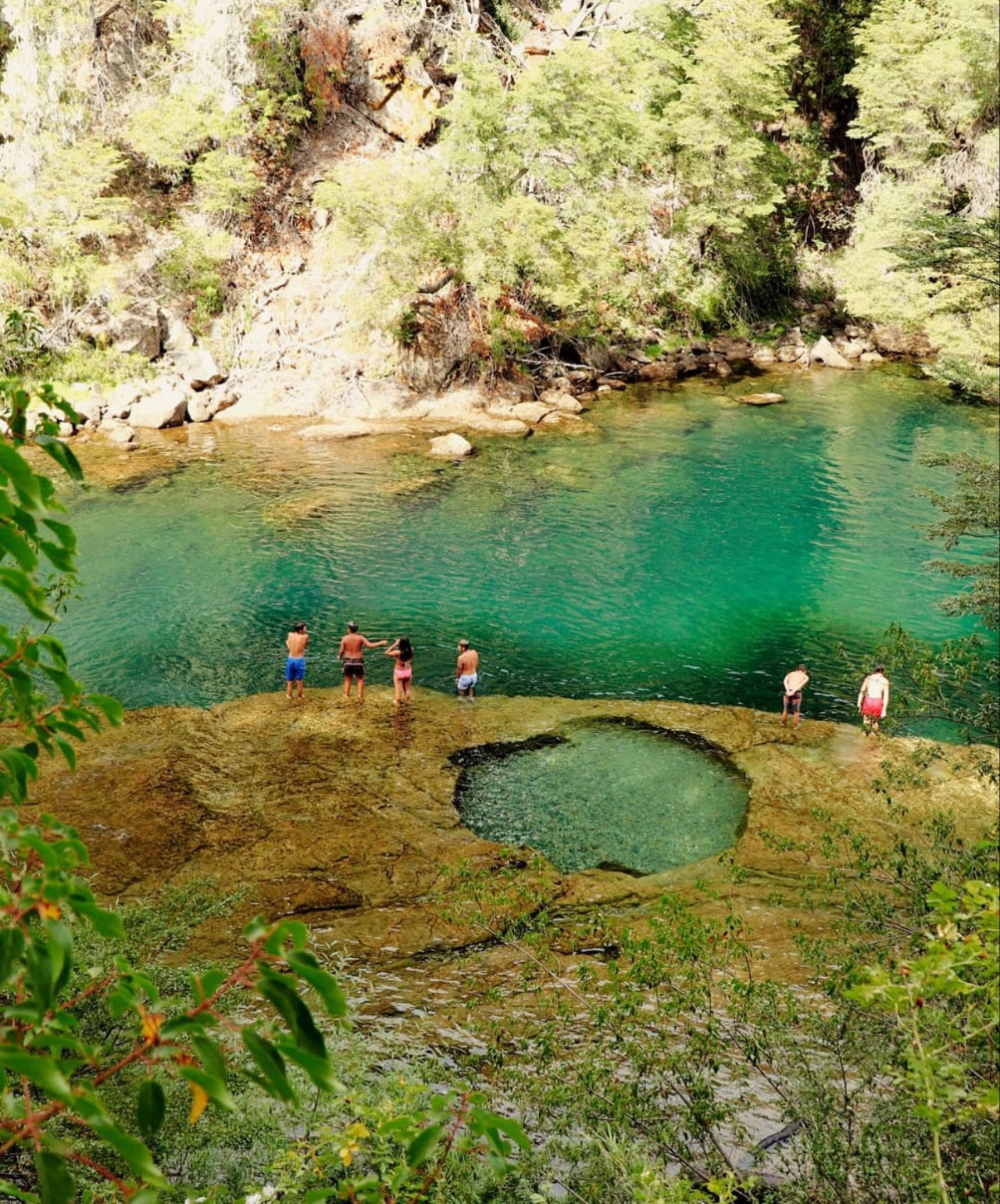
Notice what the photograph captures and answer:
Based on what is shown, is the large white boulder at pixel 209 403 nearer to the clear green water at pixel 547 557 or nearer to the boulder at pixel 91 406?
the clear green water at pixel 547 557

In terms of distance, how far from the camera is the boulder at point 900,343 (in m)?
42.2

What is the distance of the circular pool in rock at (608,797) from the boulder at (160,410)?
22.8 metres

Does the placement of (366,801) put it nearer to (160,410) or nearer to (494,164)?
(160,410)

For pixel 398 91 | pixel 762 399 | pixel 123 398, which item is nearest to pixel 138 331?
pixel 123 398

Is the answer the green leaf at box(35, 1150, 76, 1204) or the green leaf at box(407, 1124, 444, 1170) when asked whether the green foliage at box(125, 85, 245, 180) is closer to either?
the green leaf at box(407, 1124, 444, 1170)

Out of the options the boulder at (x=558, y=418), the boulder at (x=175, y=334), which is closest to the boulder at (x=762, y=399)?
the boulder at (x=558, y=418)

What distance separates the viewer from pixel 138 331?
3438 centimetres

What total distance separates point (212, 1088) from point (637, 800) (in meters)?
11.3

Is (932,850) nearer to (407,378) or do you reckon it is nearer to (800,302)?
(407,378)

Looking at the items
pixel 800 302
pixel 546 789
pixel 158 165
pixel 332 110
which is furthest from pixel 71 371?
pixel 800 302

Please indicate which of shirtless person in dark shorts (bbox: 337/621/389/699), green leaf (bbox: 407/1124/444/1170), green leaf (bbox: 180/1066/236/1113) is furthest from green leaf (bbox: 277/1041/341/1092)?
shirtless person in dark shorts (bbox: 337/621/389/699)

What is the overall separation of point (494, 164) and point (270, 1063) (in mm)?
35716

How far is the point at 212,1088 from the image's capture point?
1893 mm

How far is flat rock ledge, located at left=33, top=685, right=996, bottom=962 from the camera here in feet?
33.4
